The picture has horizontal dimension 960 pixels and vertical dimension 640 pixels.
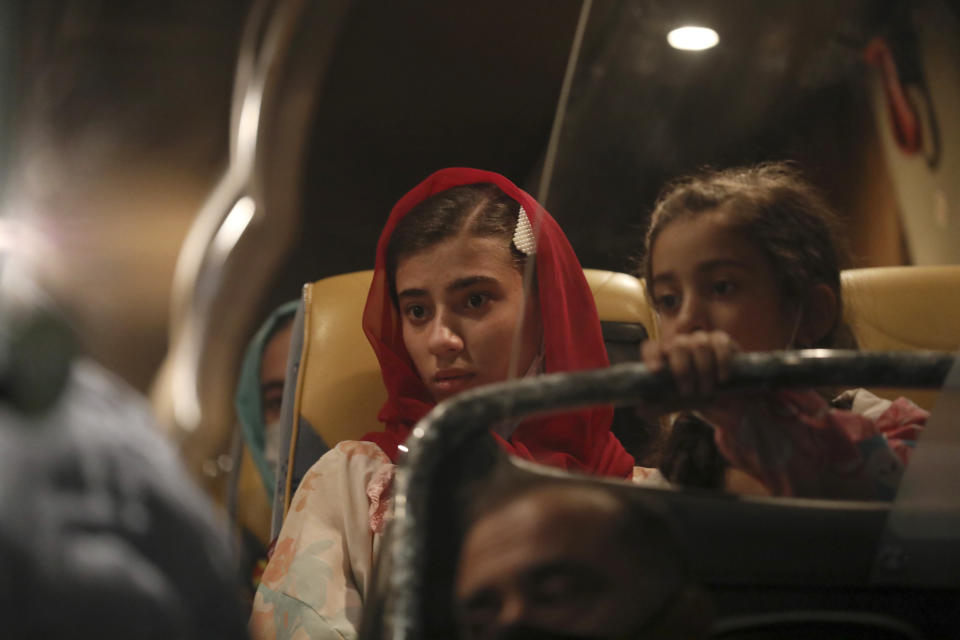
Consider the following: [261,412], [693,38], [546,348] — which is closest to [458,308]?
[546,348]

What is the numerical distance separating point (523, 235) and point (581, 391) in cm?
37

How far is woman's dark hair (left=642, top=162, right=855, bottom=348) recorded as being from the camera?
0.56 m

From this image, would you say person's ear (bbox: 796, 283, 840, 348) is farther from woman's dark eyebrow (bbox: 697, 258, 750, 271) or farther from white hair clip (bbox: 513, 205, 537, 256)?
white hair clip (bbox: 513, 205, 537, 256)

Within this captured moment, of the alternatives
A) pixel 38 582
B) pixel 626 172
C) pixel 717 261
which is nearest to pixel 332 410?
pixel 626 172

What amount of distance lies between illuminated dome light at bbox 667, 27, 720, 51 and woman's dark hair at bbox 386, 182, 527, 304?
24 centimetres

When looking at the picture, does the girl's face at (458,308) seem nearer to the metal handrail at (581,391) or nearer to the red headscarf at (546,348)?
the red headscarf at (546,348)

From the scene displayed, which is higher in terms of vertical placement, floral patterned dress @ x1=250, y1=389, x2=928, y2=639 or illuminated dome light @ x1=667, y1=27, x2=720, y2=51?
illuminated dome light @ x1=667, y1=27, x2=720, y2=51

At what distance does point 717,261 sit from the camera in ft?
1.80

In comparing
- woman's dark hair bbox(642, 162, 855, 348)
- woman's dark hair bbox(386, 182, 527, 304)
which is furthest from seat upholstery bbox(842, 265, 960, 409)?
woman's dark hair bbox(386, 182, 527, 304)

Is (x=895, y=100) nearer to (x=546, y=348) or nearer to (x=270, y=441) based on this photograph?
(x=546, y=348)

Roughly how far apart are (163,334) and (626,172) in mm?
1642

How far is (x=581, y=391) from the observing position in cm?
46

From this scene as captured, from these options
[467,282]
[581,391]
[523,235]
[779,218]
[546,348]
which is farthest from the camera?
[467,282]

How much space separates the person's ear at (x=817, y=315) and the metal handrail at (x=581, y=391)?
0.06 metres
